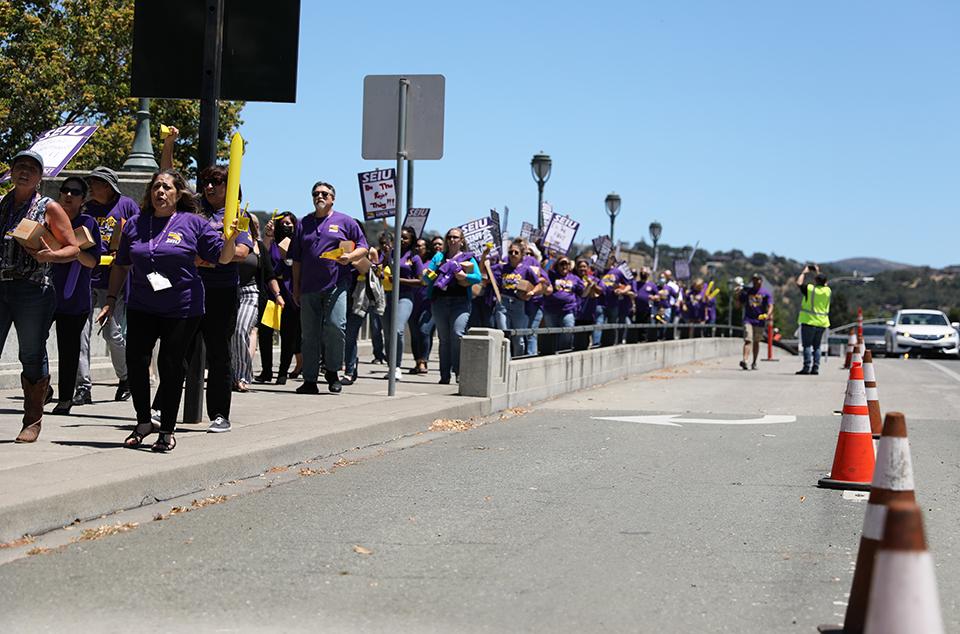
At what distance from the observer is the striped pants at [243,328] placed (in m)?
13.8

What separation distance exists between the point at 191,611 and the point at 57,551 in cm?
138

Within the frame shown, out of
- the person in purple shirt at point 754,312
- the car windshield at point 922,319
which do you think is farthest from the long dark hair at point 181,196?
the car windshield at point 922,319

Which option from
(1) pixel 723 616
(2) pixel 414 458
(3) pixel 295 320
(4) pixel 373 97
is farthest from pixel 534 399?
(1) pixel 723 616

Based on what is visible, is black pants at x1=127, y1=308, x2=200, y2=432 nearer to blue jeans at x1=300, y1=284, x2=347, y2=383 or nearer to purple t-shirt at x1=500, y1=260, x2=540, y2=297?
blue jeans at x1=300, y1=284, x2=347, y2=383

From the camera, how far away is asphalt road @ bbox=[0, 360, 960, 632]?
537 centimetres

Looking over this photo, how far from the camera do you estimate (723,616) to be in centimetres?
546

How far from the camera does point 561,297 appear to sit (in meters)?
21.3

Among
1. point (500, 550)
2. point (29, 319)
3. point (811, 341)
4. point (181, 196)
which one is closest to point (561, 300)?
point (811, 341)

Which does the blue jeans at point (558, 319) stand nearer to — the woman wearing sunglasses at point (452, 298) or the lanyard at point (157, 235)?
the woman wearing sunglasses at point (452, 298)

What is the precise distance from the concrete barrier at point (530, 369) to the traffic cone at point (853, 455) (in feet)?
17.3

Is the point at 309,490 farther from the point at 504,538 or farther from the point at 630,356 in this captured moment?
the point at 630,356

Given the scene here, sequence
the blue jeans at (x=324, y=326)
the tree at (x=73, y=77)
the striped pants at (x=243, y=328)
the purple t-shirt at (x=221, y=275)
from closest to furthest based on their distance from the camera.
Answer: the purple t-shirt at (x=221, y=275)
the blue jeans at (x=324, y=326)
the striped pants at (x=243, y=328)
the tree at (x=73, y=77)

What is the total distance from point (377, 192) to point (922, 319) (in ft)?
105

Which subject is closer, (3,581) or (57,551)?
(3,581)
